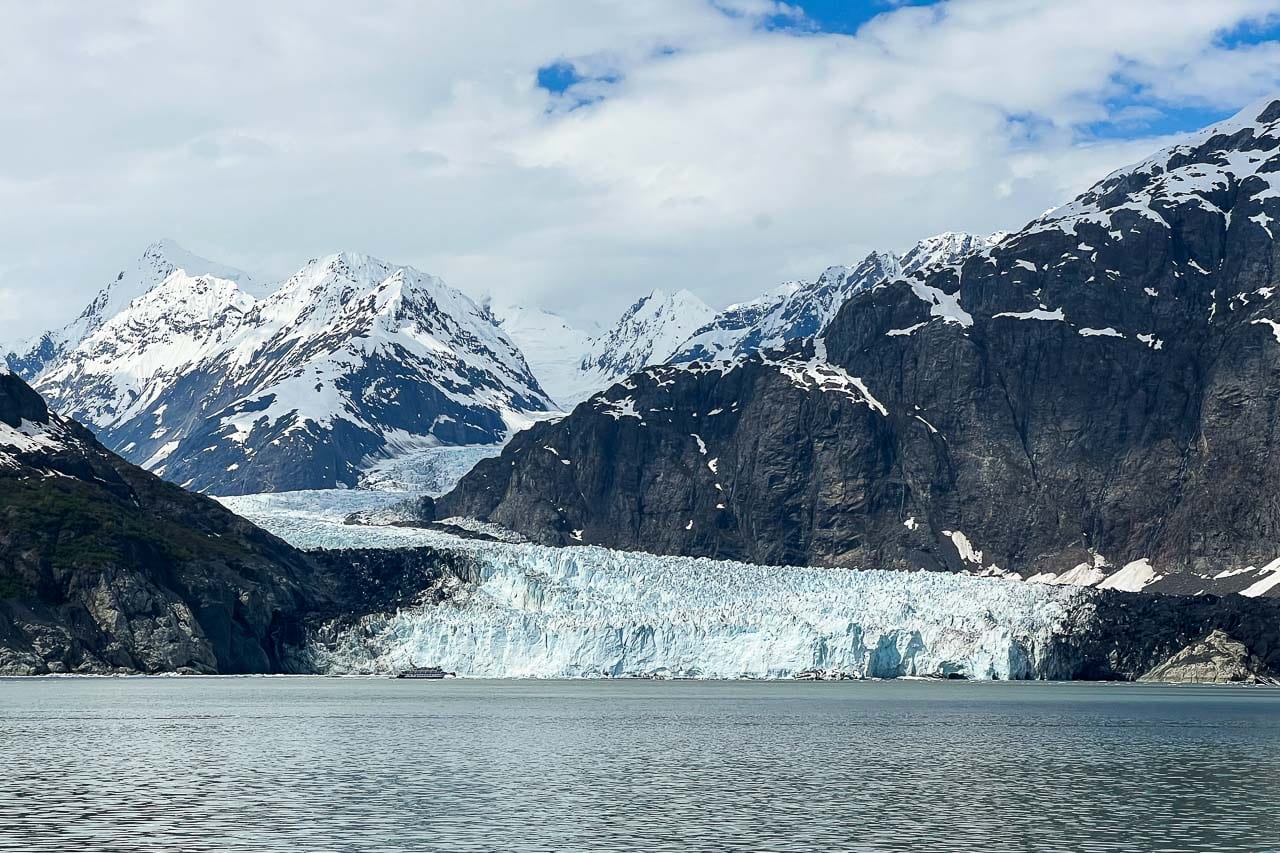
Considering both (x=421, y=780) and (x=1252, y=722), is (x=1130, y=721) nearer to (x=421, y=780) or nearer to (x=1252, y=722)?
(x=1252, y=722)

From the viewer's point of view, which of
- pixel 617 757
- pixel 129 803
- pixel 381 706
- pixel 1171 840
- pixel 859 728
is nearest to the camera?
pixel 1171 840

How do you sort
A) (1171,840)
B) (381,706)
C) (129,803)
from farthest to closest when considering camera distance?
(381,706), (129,803), (1171,840)

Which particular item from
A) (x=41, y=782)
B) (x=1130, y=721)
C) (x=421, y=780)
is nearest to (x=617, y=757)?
(x=421, y=780)

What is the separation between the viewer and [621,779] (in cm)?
8488

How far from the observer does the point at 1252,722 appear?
468 feet

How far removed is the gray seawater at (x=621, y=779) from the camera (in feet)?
209

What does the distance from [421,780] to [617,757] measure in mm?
18321

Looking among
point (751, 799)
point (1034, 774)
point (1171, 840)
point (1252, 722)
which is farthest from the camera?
point (1252, 722)

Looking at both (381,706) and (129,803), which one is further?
(381,706)

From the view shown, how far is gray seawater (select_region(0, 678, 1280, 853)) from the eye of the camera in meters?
63.6

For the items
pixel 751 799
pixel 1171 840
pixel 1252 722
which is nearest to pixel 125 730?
pixel 751 799

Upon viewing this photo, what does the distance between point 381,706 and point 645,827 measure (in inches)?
3652

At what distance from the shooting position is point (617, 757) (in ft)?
324

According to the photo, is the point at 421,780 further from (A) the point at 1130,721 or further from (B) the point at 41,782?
(A) the point at 1130,721
